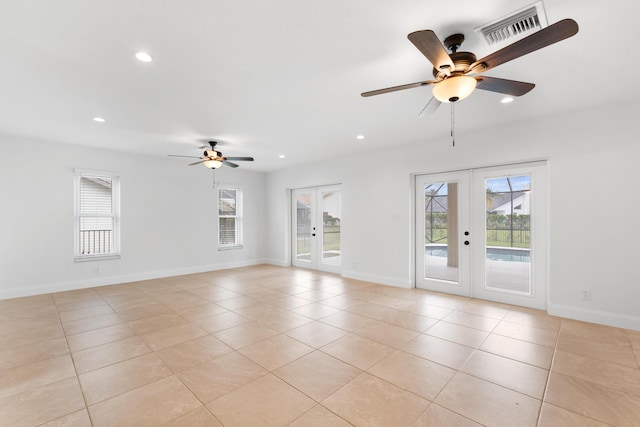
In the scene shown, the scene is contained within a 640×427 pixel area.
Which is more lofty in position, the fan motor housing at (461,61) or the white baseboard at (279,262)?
the fan motor housing at (461,61)

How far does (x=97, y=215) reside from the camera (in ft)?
18.9

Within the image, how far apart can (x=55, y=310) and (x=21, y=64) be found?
343cm

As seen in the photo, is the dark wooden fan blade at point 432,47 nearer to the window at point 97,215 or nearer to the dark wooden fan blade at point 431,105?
the dark wooden fan blade at point 431,105

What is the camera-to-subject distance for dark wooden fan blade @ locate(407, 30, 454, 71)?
1.71 metres

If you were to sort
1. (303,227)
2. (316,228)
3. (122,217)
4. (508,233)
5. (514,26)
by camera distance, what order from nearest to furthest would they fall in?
(514,26) → (508,233) → (122,217) → (316,228) → (303,227)

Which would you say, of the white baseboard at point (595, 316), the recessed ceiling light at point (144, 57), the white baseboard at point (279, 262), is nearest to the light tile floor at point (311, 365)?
the white baseboard at point (595, 316)

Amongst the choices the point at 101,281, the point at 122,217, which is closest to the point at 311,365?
the point at 101,281

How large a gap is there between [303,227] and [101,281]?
4514 millimetres

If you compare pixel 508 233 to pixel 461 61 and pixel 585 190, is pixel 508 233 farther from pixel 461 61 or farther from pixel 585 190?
pixel 461 61

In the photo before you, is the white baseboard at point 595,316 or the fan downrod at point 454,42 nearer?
the fan downrod at point 454,42

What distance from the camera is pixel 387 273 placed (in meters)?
5.70

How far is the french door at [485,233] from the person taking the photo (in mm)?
4230

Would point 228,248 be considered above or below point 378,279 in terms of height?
above

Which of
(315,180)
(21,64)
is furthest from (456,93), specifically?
(315,180)
